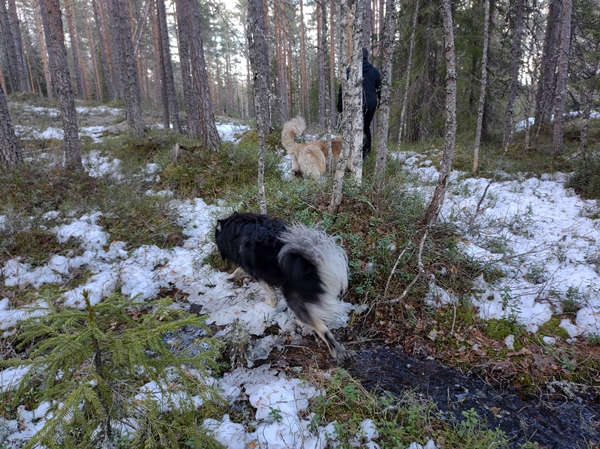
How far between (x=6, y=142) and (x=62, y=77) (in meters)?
1.96

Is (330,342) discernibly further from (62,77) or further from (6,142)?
(62,77)

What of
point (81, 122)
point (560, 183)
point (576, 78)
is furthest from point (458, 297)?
point (81, 122)

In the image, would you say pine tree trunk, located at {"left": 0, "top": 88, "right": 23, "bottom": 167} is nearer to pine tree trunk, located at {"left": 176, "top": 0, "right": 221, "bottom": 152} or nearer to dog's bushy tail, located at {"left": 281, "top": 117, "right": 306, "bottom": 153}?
pine tree trunk, located at {"left": 176, "top": 0, "right": 221, "bottom": 152}

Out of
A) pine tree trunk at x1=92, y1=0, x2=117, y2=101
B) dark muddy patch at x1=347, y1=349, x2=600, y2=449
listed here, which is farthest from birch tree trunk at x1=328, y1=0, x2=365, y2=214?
pine tree trunk at x1=92, y1=0, x2=117, y2=101

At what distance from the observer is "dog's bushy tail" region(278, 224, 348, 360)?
3096 millimetres

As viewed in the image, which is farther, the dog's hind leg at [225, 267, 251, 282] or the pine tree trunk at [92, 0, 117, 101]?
the pine tree trunk at [92, 0, 117, 101]

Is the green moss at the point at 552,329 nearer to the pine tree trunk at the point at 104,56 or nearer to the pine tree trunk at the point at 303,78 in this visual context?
the pine tree trunk at the point at 303,78

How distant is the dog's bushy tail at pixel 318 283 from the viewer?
310cm

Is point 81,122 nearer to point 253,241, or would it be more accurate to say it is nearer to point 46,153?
point 46,153

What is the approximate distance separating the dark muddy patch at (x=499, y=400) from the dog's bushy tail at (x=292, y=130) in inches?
193

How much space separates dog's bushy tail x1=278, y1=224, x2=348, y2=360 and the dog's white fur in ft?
10.8

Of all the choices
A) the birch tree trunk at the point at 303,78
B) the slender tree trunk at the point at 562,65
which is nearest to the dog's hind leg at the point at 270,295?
the slender tree trunk at the point at 562,65

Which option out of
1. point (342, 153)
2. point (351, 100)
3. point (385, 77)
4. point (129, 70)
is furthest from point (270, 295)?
point (129, 70)

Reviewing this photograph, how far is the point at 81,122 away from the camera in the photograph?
15164 mm
